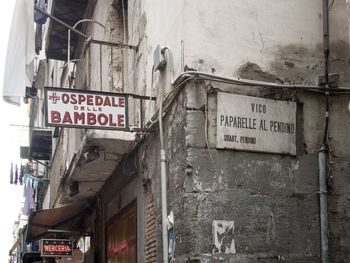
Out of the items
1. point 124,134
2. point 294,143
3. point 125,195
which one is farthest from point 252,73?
point 125,195

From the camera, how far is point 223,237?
20.8 ft

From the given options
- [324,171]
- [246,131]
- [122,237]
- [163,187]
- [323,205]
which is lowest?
[122,237]

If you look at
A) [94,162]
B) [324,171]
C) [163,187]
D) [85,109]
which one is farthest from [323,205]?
[94,162]

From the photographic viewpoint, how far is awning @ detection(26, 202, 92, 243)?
1332 cm

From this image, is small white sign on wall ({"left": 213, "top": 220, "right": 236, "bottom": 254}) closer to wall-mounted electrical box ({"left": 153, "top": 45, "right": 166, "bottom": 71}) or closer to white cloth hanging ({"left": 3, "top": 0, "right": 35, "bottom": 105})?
wall-mounted electrical box ({"left": 153, "top": 45, "right": 166, "bottom": 71})

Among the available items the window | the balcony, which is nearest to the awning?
the balcony

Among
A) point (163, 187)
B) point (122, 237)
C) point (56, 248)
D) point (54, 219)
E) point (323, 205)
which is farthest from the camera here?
point (56, 248)

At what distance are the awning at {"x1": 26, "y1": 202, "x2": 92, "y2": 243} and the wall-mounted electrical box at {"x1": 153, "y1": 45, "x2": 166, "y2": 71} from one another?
6669mm

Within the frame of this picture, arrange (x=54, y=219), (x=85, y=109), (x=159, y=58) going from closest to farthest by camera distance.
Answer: (x=159, y=58) → (x=85, y=109) → (x=54, y=219)

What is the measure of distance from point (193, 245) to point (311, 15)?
318cm

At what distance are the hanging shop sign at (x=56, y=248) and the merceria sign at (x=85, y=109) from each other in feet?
27.3

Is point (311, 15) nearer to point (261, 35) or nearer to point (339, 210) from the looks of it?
point (261, 35)

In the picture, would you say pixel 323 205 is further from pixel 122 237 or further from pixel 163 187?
pixel 122 237

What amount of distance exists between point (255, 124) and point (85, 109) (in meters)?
2.14
